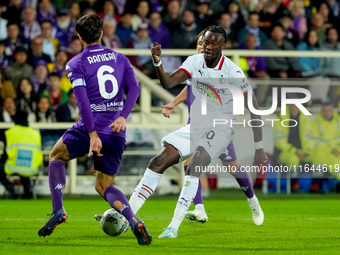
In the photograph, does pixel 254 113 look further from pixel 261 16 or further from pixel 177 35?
pixel 261 16

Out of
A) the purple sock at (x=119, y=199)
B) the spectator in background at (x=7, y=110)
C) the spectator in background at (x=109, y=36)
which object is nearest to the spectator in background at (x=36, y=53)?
the spectator in background at (x=7, y=110)

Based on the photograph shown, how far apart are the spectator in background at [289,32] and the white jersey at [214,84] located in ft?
27.6

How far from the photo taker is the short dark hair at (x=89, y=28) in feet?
20.6

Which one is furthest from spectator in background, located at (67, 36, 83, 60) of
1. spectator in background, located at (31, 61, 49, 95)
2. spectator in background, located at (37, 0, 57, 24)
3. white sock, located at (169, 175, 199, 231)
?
white sock, located at (169, 175, 199, 231)

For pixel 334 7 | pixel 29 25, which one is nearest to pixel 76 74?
pixel 29 25

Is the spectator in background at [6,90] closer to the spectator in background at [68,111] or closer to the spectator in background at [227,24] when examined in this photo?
the spectator in background at [68,111]

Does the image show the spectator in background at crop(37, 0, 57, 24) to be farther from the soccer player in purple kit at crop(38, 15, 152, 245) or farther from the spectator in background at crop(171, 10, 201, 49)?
the soccer player in purple kit at crop(38, 15, 152, 245)

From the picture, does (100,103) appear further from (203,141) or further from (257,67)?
(257,67)

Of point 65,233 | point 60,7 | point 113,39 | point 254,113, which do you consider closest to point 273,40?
point 113,39

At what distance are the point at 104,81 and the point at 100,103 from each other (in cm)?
20

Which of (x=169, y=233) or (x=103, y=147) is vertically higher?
(x=103, y=147)

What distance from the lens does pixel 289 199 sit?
12.9m

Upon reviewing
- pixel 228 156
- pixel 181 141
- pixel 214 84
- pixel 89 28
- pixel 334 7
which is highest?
pixel 89 28

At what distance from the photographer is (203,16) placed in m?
14.9
